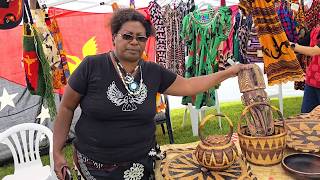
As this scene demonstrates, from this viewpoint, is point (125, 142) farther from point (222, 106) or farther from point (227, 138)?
point (222, 106)

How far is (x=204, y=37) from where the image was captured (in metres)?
3.66

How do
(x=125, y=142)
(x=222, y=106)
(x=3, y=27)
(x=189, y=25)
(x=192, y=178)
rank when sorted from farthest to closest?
(x=222, y=106) → (x=189, y=25) → (x=3, y=27) → (x=125, y=142) → (x=192, y=178)

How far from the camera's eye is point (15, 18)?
2.88m

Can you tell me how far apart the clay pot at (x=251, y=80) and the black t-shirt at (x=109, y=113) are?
0.56 meters

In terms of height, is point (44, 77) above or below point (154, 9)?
below

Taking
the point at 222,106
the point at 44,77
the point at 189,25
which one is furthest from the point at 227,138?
the point at 222,106

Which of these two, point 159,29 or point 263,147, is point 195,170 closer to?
point 263,147

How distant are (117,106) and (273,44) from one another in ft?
3.83

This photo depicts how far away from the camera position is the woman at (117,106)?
1.76 metres

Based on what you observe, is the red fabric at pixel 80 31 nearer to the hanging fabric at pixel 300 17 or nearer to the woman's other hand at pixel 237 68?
the hanging fabric at pixel 300 17

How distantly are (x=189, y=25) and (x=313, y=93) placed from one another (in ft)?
4.74

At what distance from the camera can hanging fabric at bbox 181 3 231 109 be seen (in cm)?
360

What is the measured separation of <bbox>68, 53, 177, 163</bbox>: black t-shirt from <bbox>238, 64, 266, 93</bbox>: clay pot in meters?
0.56

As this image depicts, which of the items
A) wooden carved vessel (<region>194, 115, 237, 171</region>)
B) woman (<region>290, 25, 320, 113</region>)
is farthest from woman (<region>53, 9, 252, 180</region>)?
woman (<region>290, 25, 320, 113</region>)
